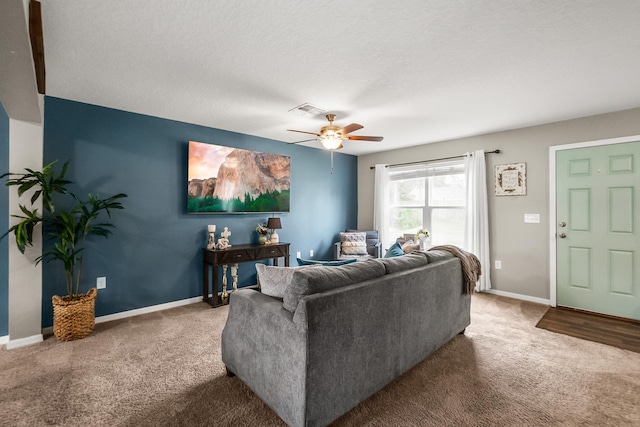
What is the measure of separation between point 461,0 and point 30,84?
284 centimetres

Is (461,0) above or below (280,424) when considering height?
above

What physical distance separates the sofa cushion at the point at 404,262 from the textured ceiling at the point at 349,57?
156cm

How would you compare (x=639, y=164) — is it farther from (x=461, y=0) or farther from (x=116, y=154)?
(x=116, y=154)

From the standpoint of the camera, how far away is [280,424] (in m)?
1.72

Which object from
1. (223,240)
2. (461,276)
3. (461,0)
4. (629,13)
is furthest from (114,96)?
(629,13)

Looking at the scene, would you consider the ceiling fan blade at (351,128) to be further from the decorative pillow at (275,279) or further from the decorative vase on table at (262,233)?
the decorative vase on table at (262,233)

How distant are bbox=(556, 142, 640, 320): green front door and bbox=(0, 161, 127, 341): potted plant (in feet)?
17.5

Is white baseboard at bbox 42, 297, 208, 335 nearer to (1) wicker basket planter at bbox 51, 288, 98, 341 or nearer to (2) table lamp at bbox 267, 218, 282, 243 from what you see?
(1) wicker basket planter at bbox 51, 288, 98, 341

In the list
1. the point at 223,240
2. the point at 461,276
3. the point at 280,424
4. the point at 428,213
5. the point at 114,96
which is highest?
the point at 114,96

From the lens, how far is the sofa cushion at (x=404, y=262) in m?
2.19

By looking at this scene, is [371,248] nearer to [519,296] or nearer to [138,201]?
[519,296]

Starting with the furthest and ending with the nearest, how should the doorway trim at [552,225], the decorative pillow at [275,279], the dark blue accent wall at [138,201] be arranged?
the doorway trim at [552,225]
the dark blue accent wall at [138,201]
the decorative pillow at [275,279]

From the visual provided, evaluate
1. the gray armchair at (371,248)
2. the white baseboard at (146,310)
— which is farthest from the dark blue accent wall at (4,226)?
the gray armchair at (371,248)

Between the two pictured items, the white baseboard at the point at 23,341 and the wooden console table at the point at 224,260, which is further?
the wooden console table at the point at 224,260
